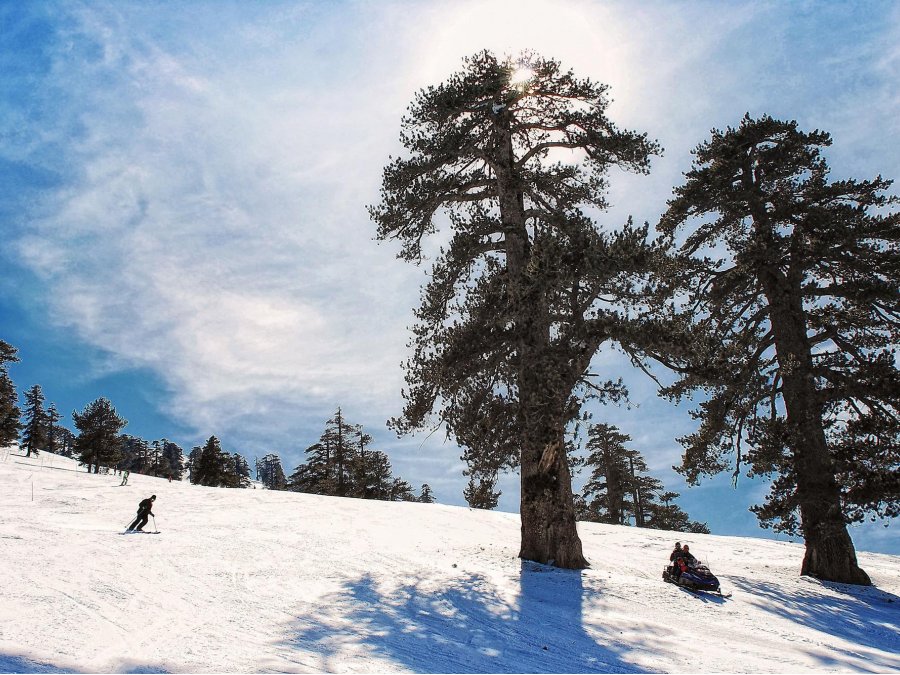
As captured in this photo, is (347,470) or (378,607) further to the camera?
(347,470)

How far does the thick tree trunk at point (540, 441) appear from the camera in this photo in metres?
12.8

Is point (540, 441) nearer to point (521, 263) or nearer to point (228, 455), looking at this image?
point (521, 263)

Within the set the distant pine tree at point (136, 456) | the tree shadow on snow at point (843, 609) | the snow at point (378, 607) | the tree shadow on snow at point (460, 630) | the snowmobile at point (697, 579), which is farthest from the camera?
the distant pine tree at point (136, 456)

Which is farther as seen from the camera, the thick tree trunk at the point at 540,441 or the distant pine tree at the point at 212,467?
the distant pine tree at the point at 212,467

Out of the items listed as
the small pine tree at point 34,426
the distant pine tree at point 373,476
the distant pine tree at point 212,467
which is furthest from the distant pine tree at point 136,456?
the distant pine tree at point 373,476

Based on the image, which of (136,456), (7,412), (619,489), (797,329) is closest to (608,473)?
(619,489)

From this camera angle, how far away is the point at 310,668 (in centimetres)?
594

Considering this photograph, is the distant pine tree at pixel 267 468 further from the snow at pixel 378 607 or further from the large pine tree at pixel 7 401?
the snow at pixel 378 607

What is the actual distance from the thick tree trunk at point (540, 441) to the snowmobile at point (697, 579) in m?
2.34

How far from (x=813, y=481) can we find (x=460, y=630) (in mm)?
13117

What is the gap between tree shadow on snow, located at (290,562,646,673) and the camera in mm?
6863

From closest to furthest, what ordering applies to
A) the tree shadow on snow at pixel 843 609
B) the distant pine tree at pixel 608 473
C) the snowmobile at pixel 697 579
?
the tree shadow on snow at pixel 843 609
the snowmobile at pixel 697 579
the distant pine tree at pixel 608 473

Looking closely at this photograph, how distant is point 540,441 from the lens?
13844mm

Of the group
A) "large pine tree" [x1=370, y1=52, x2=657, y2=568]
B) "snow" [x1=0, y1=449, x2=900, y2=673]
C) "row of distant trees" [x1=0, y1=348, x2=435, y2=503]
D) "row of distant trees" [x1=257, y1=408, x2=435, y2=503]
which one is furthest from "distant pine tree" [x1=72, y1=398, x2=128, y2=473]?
"large pine tree" [x1=370, y1=52, x2=657, y2=568]
